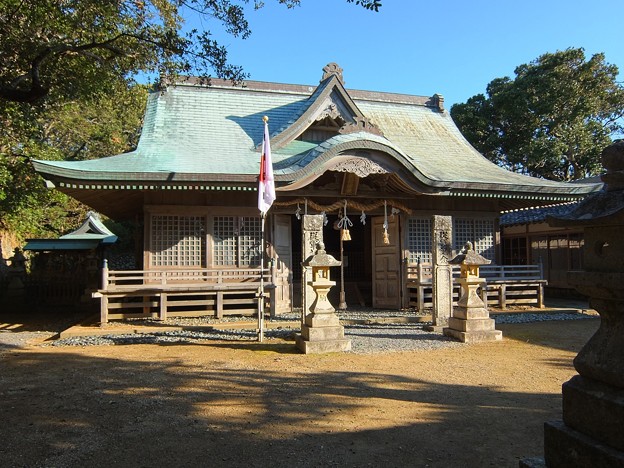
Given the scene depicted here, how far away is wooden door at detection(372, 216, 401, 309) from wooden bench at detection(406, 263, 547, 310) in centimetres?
39

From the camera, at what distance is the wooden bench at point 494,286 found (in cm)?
1270

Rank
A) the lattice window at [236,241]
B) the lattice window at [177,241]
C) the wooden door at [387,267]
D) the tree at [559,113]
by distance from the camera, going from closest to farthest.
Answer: the lattice window at [177,241] → the lattice window at [236,241] → the wooden door at [387,267] → the tree at [559,113]

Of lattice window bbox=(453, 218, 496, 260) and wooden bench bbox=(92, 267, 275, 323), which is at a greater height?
lattice window bbox=(453, 218, 496, 260)

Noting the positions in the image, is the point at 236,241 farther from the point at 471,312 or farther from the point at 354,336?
the point at 471,312

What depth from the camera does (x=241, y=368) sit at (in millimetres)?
6867

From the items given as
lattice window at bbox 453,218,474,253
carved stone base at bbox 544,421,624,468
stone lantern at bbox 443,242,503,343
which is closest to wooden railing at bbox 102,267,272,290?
stone lantern at bbox 443,242,503,343

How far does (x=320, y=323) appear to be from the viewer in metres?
8.05

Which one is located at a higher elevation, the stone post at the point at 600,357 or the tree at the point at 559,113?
the tree at the point at 559,113

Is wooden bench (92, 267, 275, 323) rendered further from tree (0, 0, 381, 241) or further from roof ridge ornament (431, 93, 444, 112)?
roof ridge ornament (431, 93, 444, 112)

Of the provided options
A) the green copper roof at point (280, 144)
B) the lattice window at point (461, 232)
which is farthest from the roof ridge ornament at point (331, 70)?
the lattice window at point (461, 232)

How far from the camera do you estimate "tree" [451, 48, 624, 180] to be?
24.6 m

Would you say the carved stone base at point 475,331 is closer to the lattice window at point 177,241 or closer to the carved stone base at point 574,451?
the carved stone base at point 574,451

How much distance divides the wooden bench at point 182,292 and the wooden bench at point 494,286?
419 cm

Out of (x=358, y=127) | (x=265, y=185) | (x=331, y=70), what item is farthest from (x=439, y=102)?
(x=265, y=185)
